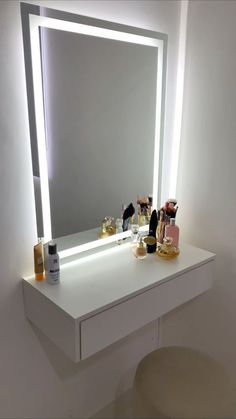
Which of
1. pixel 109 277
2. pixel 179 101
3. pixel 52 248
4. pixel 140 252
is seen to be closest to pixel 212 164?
pixel 179 101

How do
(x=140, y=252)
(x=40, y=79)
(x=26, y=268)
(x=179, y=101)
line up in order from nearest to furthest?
(x=40, y=79)
(x=26, y=268)
(x=140, y=252)
(x=179, y=101)

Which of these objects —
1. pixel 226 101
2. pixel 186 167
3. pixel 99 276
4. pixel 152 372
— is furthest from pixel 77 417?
pixel 226 101

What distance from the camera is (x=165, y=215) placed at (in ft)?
4.52

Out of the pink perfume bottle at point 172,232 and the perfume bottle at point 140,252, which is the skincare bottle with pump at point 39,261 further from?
the pink perfume bottle at point 172,232

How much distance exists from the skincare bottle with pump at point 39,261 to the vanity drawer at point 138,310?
0.83 ft

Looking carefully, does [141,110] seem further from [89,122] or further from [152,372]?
[152,372]

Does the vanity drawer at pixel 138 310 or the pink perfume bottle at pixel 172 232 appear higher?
the pink perfume bottle at pixel 172 232

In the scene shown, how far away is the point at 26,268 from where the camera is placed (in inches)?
45.6

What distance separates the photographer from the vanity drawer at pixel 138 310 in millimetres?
1001

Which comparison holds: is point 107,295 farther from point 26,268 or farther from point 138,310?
point 26,268

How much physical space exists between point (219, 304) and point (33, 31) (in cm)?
126

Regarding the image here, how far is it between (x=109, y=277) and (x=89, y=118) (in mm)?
563

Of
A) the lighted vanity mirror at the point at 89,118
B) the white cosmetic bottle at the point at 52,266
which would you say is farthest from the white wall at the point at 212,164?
the white cosmetic bottle at the point at 52,266

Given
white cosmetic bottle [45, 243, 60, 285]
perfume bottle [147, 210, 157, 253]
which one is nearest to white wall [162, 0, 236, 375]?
perfume bottle [147, 210, 157, 253]
